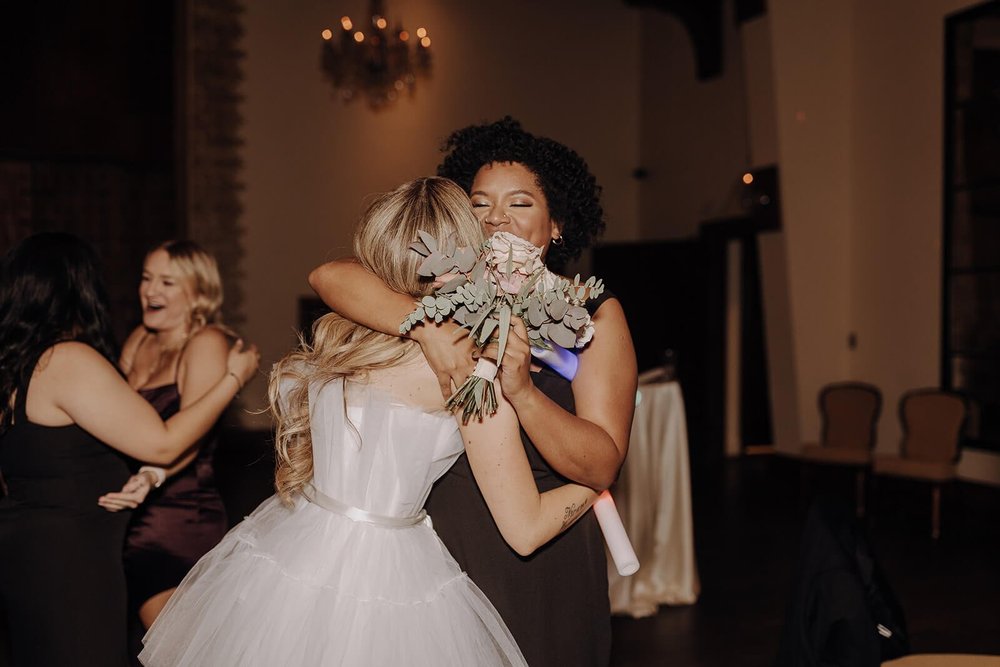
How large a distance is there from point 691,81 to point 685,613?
6893 millimetres

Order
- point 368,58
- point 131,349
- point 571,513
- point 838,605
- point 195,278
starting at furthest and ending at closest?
1. point 368,58
2. point 131,349
3. point 195,278
4. point 838,605
5. point 571,513

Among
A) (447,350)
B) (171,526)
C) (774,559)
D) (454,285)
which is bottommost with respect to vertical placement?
(774,559)

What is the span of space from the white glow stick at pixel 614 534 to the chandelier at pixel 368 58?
7.72m

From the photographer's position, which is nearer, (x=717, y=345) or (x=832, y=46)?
(x=832, y=46)

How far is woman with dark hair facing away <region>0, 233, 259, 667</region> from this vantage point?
2.09m

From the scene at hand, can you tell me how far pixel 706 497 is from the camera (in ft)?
23.5

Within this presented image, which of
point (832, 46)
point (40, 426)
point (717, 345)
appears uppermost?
point (832, 46)

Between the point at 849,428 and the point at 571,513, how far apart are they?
19.9ft

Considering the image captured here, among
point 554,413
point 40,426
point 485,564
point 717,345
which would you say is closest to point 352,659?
point 485,564

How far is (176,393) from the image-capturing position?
2.79 meters

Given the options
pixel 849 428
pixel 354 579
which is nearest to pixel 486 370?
pixel 354 579

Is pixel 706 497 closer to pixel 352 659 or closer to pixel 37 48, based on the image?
pixel 352 659

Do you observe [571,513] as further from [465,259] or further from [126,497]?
[126,497]

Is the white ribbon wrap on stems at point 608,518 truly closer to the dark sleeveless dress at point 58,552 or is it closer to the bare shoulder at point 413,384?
the bare shoulder at point 413,384
